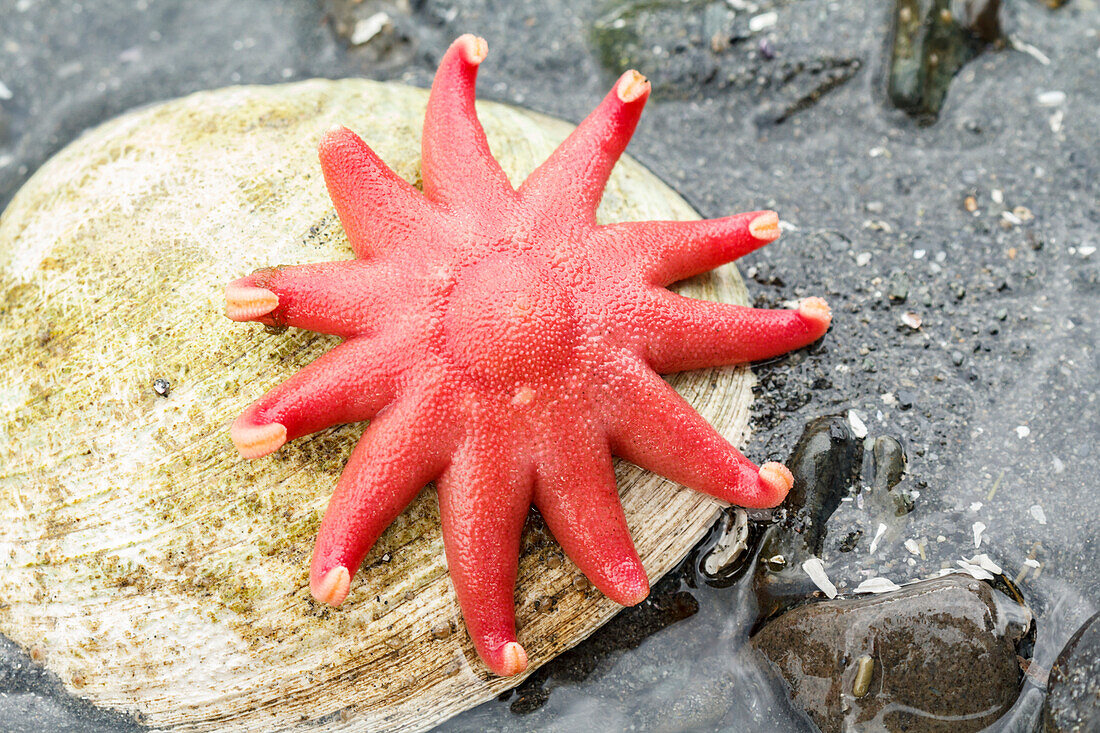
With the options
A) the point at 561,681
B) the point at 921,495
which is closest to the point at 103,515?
the point at 561,681

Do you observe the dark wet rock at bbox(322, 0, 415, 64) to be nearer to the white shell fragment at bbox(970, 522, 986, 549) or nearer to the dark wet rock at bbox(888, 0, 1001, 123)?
the dark wet rock at bbox(888, 0, 1001, 123)

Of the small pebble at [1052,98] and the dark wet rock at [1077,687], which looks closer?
the dark wet rock at [1077,687]

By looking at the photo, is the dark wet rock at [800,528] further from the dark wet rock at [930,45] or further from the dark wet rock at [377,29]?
the dark wet rock at [377,29]

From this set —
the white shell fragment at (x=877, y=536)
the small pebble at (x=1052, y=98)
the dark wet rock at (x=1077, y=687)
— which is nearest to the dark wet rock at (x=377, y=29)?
the small pebble at (x=1052, y=98)

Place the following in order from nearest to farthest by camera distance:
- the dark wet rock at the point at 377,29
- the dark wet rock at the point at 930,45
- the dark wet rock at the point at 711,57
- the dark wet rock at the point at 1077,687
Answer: the dark wet rock at the point at 1077,687 → the dark wet rock at the point at 930,45 → the dark wet rock at the point at 711,57 → the dark wet rock at the point at 377,29

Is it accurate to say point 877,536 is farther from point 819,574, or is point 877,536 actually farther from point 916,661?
point 916,661
